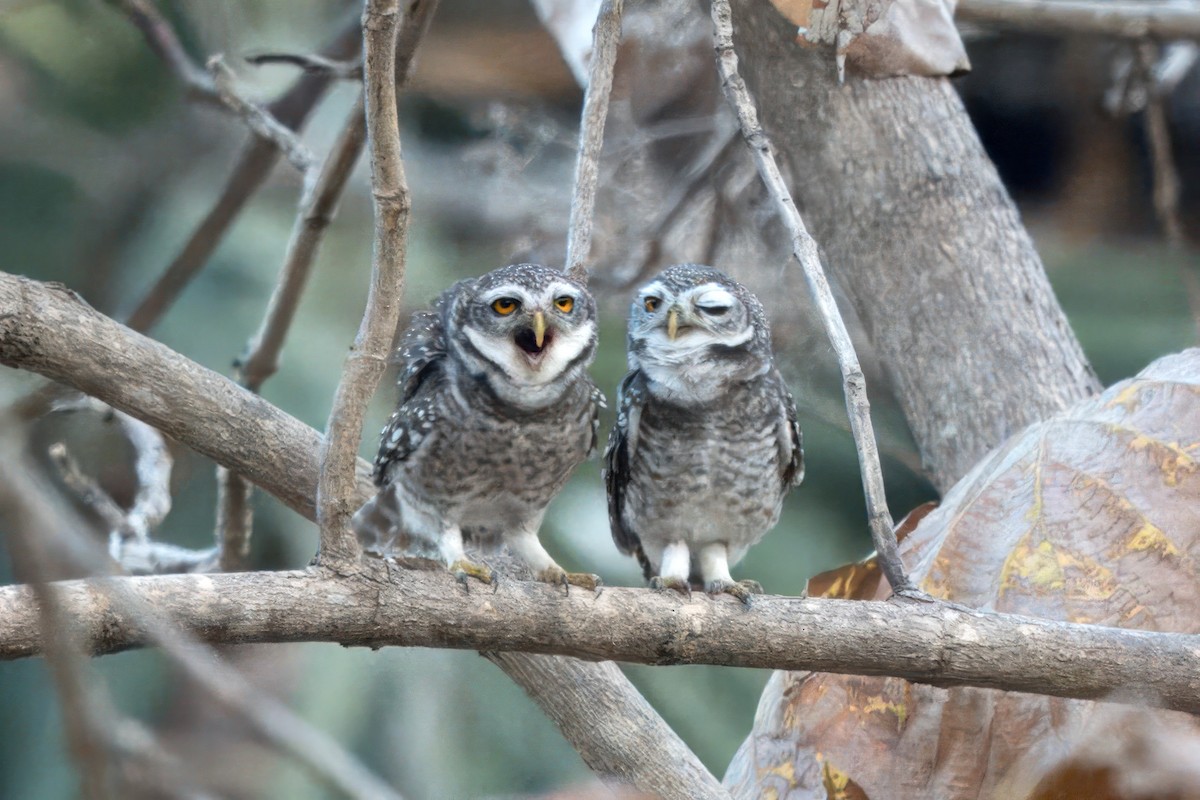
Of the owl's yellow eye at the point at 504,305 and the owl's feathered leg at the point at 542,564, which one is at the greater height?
the owl's yellow eye at the point at 504,305

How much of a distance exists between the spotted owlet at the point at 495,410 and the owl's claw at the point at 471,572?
0.08 m

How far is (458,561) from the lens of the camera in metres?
1.75

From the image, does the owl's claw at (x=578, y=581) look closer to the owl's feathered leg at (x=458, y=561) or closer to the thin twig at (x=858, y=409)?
the owl's feathered leg at (x=458, y=561)

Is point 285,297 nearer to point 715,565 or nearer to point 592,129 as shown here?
point 592,129

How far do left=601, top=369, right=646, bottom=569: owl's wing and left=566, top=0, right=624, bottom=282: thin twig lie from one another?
0.73 feet

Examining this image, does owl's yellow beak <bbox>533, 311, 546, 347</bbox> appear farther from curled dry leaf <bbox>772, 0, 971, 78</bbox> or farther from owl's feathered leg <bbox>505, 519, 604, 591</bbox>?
curled dry leaf <bbox>772, 0, 971, 78</bbox>

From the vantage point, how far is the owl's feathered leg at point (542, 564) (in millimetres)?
1688

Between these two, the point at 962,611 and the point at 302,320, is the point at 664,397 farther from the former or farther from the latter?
the point at 302,320

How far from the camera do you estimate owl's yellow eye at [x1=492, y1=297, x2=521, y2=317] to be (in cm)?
181

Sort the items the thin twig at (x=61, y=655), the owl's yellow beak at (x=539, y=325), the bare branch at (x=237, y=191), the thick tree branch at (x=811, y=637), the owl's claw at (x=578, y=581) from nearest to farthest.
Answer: the thin twig at (x=61, y=655) < the thick tree branch at (x=811, y=637) < the owl's claw at (x=578, y=581) < the owl's yellow beak at (x=539, y=325) < the bare branch at (x=237, y=191)

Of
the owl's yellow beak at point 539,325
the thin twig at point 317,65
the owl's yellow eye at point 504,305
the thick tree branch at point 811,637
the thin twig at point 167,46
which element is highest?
the thin twig at point 167,46

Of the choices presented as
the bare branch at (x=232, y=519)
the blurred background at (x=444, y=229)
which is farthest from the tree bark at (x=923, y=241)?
the bare branch at (x=232, y=519)

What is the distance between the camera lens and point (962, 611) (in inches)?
65.5

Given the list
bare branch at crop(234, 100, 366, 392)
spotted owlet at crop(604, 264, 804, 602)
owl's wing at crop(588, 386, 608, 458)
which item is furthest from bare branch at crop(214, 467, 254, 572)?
owl's wing at crop(588, 386, 608, 458)
